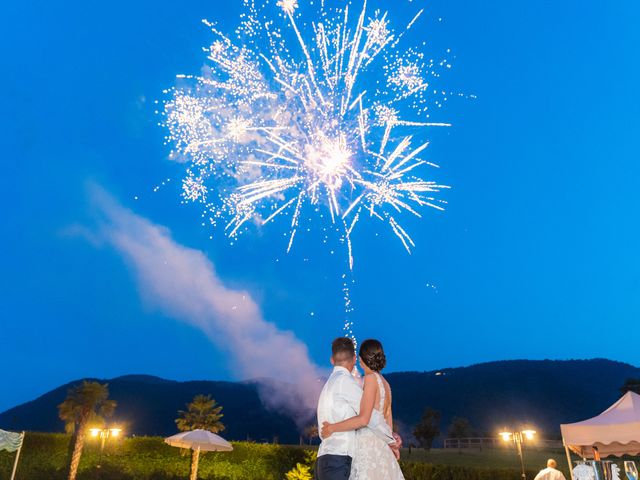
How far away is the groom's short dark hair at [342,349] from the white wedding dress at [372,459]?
25 cm

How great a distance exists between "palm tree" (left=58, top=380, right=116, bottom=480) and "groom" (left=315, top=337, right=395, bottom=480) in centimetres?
2542

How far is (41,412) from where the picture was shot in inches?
5084

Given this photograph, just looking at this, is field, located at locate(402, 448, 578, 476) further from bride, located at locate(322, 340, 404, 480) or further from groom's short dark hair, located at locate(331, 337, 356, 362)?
groom's short dark hair, located at locate(331, 337, 356, 362)

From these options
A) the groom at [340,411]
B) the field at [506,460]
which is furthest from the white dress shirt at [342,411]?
the field at [506,460]

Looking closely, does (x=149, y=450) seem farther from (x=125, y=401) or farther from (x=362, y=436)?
(x=125, y=401)

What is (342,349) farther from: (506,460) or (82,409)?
(506,460)

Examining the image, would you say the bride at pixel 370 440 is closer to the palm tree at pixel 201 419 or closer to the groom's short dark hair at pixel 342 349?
the groom's short dark hair at pixel 342 349

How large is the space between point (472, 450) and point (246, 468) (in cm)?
3268

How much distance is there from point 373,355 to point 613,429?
8346mm

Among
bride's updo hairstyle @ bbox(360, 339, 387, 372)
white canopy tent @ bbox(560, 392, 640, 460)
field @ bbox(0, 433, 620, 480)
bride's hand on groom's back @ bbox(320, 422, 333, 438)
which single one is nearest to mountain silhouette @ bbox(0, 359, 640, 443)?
field @ bbox(0, 433, 620, 480)

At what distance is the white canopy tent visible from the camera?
32.5 ft

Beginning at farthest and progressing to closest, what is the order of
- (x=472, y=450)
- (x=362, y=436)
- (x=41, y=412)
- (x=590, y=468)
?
(x=41, y=412), (x=472, y=450), (x=362, y=436), (x=590, y=468)

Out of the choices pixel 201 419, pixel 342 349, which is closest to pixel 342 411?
pixel 342 349

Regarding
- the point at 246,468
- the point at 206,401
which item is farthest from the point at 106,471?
the point at 206,401
